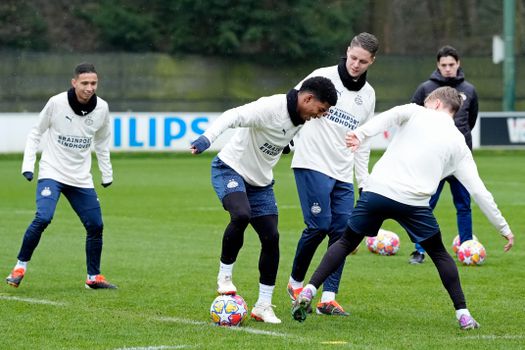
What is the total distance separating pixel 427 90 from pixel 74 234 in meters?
5.36

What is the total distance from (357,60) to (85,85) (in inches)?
105

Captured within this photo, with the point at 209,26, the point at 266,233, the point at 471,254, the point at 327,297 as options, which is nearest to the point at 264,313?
the point at 266,233

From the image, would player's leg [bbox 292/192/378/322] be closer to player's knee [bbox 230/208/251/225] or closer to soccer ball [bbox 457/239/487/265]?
player's knee [bbox 230/208/251/225]

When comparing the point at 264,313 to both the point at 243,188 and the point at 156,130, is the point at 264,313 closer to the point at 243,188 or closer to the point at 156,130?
the point at 243,188

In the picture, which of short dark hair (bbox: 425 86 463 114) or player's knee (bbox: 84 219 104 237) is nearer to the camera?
short dark hair (bbox: 425 86 463 114)

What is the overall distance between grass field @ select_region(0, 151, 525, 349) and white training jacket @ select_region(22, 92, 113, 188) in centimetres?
106

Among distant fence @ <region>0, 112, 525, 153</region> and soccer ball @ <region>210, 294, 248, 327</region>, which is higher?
soccer ball @ <region>210, 294, 248, 327</region>

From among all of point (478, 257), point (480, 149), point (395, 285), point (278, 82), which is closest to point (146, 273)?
point (395, 285)

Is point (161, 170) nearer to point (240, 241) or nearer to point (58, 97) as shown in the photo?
point (58, 97)

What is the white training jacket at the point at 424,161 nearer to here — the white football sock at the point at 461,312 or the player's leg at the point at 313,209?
the white football sock at the point at 461,312

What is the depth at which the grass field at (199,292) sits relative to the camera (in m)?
8.16

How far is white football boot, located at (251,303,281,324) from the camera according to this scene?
8930mm

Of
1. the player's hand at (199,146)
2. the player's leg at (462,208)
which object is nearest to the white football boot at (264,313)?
the player's hand at (199,146)

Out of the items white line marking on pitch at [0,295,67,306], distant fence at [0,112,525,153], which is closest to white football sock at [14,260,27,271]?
white line marking on pitch at [0,295,67,306]
